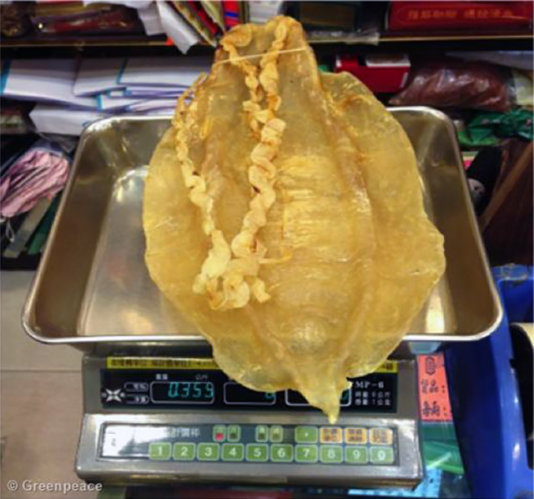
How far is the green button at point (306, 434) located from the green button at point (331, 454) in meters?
0.02

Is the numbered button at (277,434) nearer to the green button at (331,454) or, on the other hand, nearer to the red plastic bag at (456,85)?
the green button at (331,454)

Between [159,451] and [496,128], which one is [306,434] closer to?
[159,451]

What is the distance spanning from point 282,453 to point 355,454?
103mm

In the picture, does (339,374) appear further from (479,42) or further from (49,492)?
(479,42)

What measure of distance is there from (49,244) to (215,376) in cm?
33

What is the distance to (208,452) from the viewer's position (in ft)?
2.45

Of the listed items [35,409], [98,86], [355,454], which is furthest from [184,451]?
[98,86]

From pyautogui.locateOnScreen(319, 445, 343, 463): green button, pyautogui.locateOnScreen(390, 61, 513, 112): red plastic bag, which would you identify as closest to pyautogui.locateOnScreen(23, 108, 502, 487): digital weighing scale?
pyautogui.locateOnScreen(319, 445, 343, 463): green button

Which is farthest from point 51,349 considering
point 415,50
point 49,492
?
point 415,50

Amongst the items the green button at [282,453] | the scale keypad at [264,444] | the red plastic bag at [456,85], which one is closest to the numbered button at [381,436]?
the scale keypad at [264,444]

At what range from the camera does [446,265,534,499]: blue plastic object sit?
74cm

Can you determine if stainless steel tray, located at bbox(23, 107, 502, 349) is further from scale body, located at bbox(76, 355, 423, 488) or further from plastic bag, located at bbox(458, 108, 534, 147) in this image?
plastic bag, located at bbox(458, 108, 534, 147)

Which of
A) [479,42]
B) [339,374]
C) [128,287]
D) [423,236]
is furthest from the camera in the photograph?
[479,42]

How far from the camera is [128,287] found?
86cm
